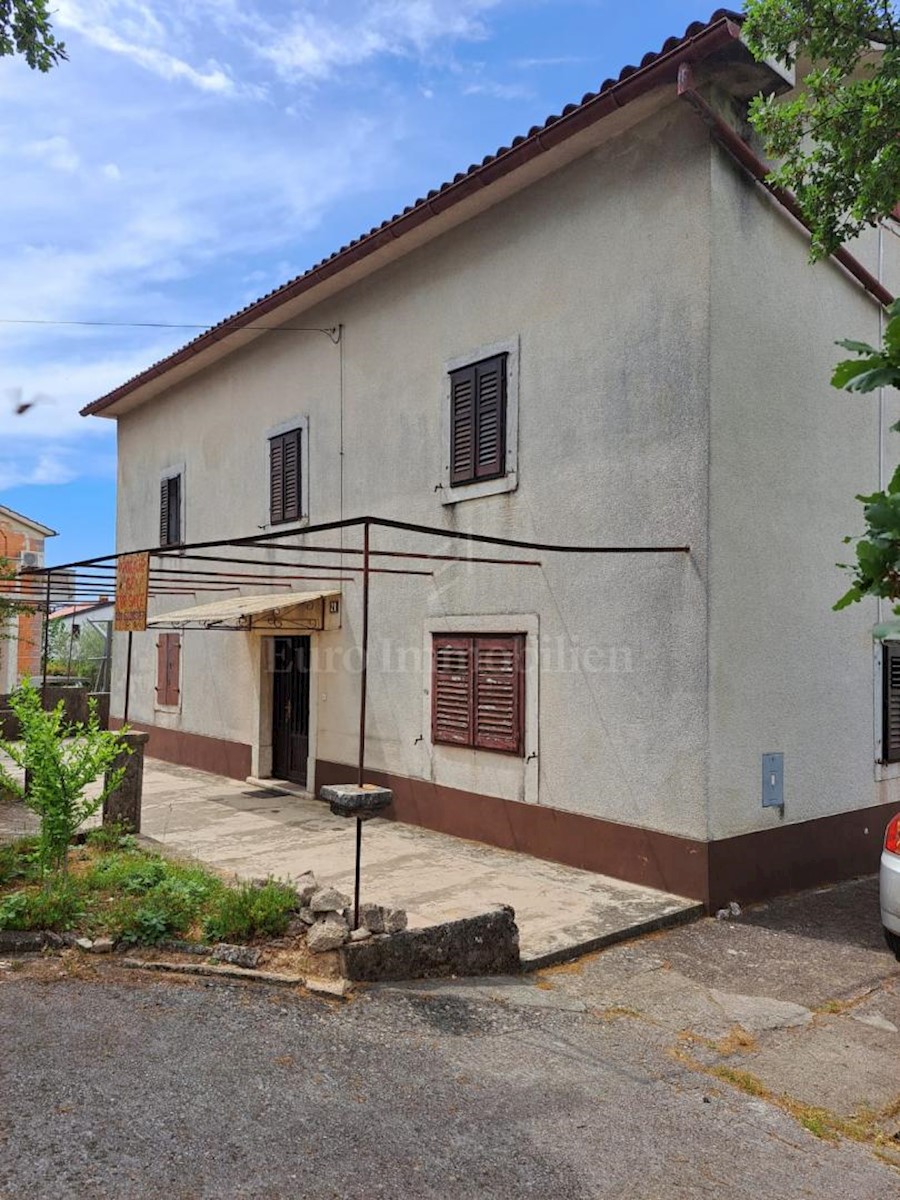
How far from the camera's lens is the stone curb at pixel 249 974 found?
5.55 m

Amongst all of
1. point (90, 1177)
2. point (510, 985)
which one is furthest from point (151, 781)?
point (90, 1177)

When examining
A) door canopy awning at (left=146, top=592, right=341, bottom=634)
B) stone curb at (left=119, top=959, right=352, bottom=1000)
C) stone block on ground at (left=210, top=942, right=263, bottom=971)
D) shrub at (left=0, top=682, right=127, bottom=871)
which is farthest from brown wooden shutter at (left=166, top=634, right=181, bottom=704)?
stone block on ground at (left=210, top=942, right=263, bottom=971)

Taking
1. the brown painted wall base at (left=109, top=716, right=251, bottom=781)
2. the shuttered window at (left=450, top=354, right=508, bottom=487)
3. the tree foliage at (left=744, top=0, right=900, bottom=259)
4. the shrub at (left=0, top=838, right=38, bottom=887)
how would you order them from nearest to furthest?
the tree foliage at (left=744, top=0, right=900, bottom=259) < the shrub at (left=0, top=838, right=38, bottom=887) < the shuttered window at (left=450, top=354, right=508, bottom=487) < the brown painted wall base at (left=109, top=716, right=251, bottom=781)

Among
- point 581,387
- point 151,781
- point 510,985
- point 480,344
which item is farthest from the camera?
point 151,781

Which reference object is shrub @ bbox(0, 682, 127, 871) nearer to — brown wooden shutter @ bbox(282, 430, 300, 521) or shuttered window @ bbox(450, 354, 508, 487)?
shuttered window @ bbox(450, 354, 508, 487)

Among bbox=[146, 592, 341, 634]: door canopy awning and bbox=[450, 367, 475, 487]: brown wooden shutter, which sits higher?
bbox=[450, 367, 475, 487]: brown wooden shutter

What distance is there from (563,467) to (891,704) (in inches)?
178

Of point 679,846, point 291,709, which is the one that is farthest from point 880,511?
point 291,709

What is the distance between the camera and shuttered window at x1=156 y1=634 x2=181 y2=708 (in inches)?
631

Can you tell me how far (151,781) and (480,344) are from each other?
8.53m

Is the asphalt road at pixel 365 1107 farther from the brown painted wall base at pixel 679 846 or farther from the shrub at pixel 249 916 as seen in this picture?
the brown painted wall base at pixel 679 846

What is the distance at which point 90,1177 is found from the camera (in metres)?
3.53

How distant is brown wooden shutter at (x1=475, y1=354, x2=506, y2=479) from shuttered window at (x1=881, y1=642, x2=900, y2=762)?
4.66 meters

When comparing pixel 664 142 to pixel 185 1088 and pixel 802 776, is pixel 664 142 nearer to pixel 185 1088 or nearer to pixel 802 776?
pixel 802 776
